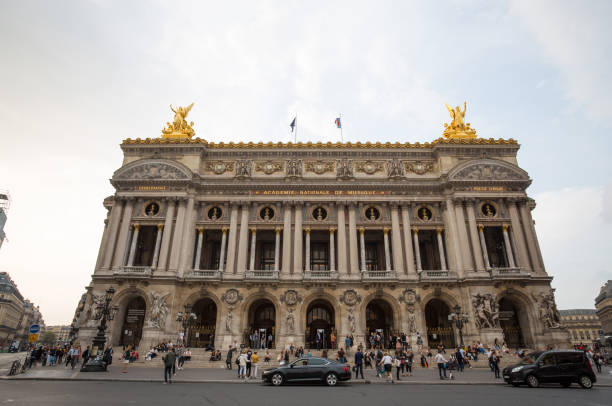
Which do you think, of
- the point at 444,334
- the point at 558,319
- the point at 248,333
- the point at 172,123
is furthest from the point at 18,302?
the point at 558,319

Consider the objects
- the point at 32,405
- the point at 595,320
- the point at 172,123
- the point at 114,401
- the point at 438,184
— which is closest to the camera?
the point at 32,405

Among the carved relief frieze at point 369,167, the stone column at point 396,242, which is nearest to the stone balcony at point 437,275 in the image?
the stone column at point 396,242

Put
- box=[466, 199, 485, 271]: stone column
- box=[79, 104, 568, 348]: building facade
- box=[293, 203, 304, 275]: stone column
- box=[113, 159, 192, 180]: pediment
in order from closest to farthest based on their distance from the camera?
box=[79, 104, 568, 348]: building facade < box=[466, 199, 485, 271]: stone column < box=[293, 203, 304, 275]: stone column < box=[113, 159, 192, 180]: pediment

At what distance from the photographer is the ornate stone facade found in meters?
32.3

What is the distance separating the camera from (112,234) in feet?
116

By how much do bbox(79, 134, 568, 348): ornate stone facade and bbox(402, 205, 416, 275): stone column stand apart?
0.16 m

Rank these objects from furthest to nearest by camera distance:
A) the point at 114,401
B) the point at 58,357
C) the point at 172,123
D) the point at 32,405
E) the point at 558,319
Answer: the point at 172,123 < the point at 558,319 < the point at 58,357 < the point at 114,401 < the point at 32,405

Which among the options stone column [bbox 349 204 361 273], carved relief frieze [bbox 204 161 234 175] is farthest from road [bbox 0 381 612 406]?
carved relief frieze [bbox 204 161 234 175]

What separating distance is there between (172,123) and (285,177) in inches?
605

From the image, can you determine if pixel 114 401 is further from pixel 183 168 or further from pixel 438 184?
pixel 438 184

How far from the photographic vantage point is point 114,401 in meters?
11.0

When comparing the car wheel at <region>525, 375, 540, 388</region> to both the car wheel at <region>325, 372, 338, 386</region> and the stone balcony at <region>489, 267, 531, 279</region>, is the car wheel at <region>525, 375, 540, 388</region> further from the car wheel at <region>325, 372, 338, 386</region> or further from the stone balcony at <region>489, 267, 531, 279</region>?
the stone balcony at <region>489, 267, 531, 279</region>

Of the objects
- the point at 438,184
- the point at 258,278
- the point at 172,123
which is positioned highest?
the point at 172,123

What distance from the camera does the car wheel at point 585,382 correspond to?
1576 centimetres
